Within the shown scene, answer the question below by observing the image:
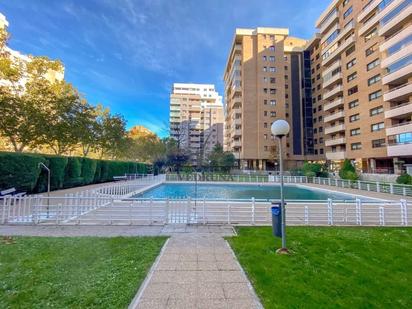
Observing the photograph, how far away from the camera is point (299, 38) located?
55.8 metres

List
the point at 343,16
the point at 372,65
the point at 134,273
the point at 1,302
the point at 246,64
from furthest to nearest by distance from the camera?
1. the point at 246,64
2. the point at 343,16
3. the point at 372,65
4. the point at 134,273
5. the point at 1,302

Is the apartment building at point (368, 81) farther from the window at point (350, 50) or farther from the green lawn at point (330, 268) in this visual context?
the green lawn at point (330, 268)

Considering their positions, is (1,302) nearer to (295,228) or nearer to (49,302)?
(49,302)

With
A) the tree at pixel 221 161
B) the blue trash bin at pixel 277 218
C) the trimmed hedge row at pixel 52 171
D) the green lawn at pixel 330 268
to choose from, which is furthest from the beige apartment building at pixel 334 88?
the trimmed hedge row at pixel 52 171

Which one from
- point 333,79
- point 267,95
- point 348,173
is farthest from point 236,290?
point 267,95

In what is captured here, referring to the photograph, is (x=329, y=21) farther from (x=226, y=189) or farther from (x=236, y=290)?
(x=236, y=290)

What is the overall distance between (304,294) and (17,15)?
25.0 m

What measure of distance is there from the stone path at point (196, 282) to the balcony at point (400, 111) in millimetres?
31971

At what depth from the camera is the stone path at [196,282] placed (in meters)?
3.05

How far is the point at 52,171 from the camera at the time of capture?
15.8 meters

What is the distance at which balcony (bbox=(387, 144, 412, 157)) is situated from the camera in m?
25.1

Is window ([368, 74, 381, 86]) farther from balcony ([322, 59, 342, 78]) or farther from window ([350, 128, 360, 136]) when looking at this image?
balcony ([322, 59, 342, 78])

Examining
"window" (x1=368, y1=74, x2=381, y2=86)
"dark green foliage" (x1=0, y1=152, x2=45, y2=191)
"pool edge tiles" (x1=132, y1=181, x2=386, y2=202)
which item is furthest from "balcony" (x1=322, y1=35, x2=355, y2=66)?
"dark green foliage" (x1=0, y1=152, x2=45, y2=191)

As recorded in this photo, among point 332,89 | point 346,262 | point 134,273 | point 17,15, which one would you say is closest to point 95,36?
point 17,15
